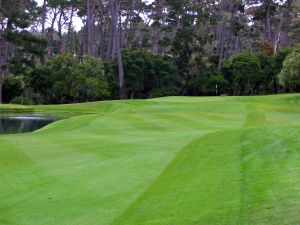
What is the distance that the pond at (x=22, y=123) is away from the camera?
31708 mm

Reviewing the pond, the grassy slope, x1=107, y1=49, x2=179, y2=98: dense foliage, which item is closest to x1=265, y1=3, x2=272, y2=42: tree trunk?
x1=107, y1=49, x2=179, y2=98: dense foliage

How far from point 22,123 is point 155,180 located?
27.5 metres

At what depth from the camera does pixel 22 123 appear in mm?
35625

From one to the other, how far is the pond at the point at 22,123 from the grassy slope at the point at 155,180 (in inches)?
596

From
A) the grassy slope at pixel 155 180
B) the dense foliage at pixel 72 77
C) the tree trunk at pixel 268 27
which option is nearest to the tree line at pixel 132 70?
the dense foliage at pixel 72 77

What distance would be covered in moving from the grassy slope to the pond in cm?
1514

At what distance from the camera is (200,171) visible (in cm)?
1037

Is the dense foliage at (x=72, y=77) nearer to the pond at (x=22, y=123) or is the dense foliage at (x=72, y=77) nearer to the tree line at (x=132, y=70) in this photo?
the tree line at (x=132, y=70)

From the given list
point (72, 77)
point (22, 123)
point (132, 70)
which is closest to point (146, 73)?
point (132, 70)

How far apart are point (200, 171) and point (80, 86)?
45.4m

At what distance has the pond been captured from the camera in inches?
1248

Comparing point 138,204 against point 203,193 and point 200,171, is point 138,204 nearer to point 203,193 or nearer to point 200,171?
point 203,193

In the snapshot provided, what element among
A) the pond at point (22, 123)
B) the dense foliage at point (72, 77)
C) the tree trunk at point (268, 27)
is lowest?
the pond at point (22, 123)

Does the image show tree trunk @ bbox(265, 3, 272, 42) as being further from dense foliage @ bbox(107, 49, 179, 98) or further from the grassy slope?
the grassy slope
